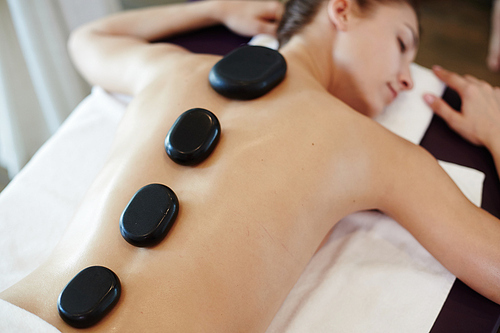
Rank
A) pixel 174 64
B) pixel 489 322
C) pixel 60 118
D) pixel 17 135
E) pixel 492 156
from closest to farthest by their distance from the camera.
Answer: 1. pixel 489 322
2. pixel 174 64
3. pixel 492 156
4. pixel 17 135
5. pixel 60 118

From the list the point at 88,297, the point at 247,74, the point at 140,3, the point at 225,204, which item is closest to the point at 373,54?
the point at 247,74

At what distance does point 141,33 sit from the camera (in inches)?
56.7

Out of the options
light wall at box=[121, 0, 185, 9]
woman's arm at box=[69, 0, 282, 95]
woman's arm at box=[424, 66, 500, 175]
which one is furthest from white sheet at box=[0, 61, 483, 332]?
light wall at box=[121, 0, 185, 9]

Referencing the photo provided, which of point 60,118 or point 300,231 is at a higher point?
point 300,231

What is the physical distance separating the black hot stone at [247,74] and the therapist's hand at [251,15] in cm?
56

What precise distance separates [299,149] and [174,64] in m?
0.43

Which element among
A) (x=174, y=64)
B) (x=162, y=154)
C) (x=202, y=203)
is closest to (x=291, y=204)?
(x=202, y=203)

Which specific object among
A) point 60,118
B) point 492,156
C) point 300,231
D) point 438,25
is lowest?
point 438,25

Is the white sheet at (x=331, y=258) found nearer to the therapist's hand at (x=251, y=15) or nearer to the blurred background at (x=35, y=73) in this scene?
the blurred background at (x=35, y=73)

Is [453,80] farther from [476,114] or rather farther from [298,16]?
[298,16]

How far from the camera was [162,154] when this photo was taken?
2.76ft

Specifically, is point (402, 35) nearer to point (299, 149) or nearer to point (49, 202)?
point (299, 149)

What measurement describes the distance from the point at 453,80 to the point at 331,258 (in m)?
0.81

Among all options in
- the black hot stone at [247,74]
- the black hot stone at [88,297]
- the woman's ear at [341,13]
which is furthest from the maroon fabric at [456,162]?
the black hot stone at [88,297]
